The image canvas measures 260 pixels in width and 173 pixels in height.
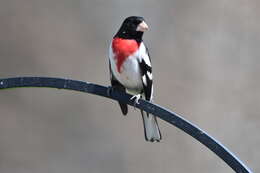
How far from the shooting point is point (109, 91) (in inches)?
62.1

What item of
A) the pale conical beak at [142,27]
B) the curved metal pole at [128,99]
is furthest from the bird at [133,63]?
the curved metal pole at [128,99]

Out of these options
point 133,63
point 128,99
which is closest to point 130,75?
point 133,63

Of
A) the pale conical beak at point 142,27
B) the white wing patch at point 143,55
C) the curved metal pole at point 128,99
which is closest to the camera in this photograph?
the curved metal pole at point 128,99

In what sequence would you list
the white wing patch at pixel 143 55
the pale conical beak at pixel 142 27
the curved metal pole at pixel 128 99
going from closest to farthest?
the curved metal pole at pixel 128 99, the pale conical beak at pixel 142 27, the white wing patch at pixel 143 55

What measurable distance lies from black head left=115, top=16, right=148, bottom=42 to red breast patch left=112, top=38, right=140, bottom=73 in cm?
2

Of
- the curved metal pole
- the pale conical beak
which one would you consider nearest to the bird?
the pale conical beak

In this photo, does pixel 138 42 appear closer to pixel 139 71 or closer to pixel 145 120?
pixel 139 71

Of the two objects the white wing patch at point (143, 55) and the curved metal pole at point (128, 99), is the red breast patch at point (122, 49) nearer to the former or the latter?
the white wing patch at point (143, 55)

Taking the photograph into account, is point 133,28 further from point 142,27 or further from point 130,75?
point 130,75

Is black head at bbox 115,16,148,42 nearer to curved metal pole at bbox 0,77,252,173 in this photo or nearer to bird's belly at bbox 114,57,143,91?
bird's belly at bbox 114,57,143,91

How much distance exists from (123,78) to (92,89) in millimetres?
598

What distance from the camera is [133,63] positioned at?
6.93 feet

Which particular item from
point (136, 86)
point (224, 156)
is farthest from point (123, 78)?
point (224, 156)

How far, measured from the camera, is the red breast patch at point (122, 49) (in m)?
2.09
